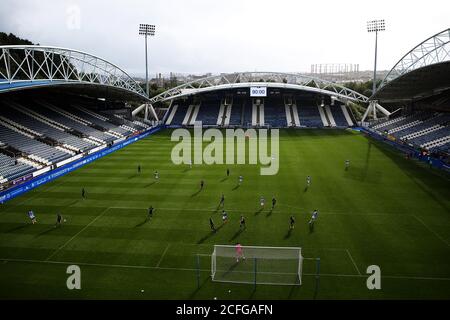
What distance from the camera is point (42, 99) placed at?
50.4m

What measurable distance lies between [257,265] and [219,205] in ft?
28.5

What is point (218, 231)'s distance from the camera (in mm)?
19500

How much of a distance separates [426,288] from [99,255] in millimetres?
14552

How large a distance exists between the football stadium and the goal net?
7 cm

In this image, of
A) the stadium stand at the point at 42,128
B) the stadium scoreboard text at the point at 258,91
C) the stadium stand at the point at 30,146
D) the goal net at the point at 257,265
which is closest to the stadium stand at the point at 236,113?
the stadium scoreboard text at the point at 258,91

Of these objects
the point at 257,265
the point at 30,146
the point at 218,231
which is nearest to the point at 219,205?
the point at 218,231

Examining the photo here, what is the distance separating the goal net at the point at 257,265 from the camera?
14.6 meters

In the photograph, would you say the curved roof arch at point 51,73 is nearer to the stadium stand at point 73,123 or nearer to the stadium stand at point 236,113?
the stadium stand at point 73,123

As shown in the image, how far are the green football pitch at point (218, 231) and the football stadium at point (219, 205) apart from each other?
3.5 inches

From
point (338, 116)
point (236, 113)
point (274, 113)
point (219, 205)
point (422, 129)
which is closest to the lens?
point (219, 205)

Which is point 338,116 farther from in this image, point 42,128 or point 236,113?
point 42,128

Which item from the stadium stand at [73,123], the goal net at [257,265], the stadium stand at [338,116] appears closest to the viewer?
the goal net at [257,265]
